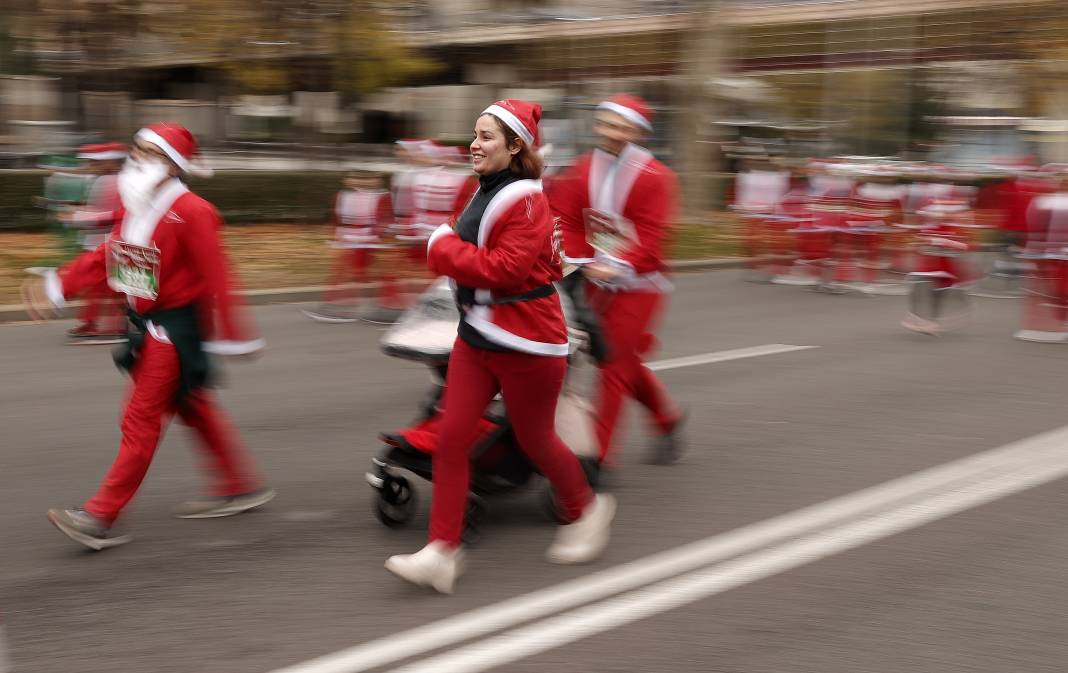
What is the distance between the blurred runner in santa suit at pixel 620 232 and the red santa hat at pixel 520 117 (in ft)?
4.42

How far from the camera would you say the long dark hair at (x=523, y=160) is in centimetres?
453

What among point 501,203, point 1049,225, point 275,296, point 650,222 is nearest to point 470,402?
point 501,203

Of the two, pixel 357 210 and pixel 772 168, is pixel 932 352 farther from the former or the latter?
pixel 772 168

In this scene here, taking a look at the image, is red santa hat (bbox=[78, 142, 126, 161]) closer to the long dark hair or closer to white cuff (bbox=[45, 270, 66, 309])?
white cuff (bbox=[45, 270, 66, 309])


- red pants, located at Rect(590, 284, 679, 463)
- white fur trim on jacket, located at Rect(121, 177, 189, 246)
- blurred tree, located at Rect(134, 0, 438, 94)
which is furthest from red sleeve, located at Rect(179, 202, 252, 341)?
blurred tree, located at Rect(134, 0, 438, 94)

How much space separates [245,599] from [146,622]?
362mm

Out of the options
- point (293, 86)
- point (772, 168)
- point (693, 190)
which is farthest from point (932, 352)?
point (293, 86)

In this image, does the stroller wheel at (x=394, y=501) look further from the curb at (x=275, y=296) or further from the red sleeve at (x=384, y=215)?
the red sleeve at (x=384, y=215)

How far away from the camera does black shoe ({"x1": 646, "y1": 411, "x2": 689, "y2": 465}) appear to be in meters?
6.71

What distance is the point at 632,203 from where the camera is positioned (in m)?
5.98

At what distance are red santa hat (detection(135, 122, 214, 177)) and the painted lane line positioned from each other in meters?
2.29

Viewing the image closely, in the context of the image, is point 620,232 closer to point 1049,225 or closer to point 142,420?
point 142,420

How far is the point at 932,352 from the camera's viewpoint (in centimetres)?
1079

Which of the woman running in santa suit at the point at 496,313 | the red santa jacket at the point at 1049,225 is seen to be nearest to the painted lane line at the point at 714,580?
the woman running in santa suit at the point at 496,313
